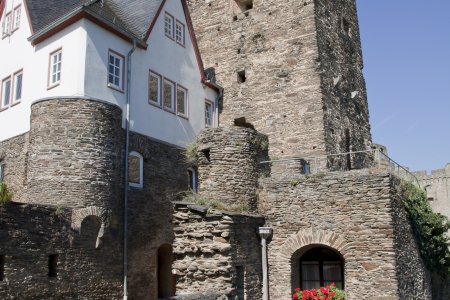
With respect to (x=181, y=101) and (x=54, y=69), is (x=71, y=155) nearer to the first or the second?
(x=54, y=69)

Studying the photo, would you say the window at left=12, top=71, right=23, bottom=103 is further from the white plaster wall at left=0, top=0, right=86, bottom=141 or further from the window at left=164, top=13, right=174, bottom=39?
the window at left=164, top=13, right=174, bottom=39

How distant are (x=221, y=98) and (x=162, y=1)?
17.0ft

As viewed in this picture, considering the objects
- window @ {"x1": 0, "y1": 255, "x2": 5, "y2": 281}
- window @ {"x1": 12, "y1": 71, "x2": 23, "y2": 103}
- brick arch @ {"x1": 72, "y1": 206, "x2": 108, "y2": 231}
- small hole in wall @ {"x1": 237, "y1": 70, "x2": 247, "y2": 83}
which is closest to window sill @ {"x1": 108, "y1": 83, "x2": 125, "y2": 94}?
window @ {"x1": 12, "y1": 71, "x2": 23, "y2": 103}

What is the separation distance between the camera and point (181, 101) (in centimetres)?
2044

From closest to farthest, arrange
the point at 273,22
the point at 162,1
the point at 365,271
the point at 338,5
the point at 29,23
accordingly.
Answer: the point at 365,271, the point at 29,23, the point at 162,1, the point at 273,22, the point at 338,5

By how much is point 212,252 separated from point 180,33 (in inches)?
448

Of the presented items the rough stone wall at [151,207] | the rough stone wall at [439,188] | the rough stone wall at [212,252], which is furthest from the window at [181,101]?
the rough stone wall at [439,188]

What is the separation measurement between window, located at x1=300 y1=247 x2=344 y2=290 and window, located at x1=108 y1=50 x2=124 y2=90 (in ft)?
27.6

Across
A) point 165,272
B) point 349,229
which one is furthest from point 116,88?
point 349,229

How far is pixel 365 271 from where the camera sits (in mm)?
13062

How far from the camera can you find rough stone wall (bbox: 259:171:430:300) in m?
13.0

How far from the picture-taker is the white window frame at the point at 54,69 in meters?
16.7

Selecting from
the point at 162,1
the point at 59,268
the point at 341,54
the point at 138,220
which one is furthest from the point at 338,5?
the point at 59,268

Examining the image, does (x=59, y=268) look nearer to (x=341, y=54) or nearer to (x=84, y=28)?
(x=84, y=28)
